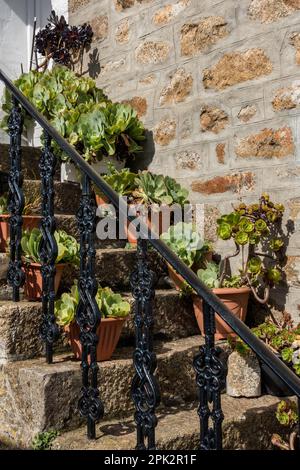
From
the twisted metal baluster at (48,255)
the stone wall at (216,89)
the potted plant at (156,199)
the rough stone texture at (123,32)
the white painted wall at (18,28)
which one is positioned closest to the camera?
the twisted metal baluster at (48,255)

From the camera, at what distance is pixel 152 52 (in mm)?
3908

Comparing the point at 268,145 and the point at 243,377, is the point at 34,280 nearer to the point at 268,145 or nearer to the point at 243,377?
the point at 243,377

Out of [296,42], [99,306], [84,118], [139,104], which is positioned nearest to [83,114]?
[84,118]

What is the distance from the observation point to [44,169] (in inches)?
101

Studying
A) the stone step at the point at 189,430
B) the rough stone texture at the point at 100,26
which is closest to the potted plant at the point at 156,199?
the stone step at the point at 189,430

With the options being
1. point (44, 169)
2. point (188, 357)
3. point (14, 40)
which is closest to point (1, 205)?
point (44, 169)

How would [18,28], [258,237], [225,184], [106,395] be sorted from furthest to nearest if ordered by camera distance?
[18,28] → [225,184] → [258,237] → [106,395]

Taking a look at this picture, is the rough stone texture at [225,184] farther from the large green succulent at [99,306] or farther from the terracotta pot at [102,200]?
the large green succulent at [99,306]

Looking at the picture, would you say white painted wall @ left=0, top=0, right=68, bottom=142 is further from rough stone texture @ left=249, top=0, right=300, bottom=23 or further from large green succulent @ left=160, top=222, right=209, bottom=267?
large green succulent @ left=160, top=222, right=209, bottom=267

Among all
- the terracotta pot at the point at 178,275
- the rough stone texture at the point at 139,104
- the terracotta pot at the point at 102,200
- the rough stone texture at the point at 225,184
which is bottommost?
the terracotta pot at the point at 178,275

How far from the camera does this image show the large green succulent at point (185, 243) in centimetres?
315

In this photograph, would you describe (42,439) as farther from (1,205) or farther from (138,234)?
(1,205)

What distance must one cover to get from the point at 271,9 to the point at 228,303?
161 centimetres

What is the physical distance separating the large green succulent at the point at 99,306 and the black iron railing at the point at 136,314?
55 mm
